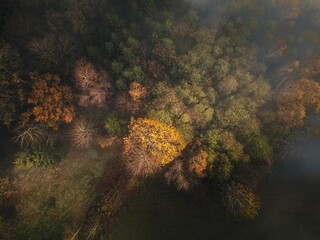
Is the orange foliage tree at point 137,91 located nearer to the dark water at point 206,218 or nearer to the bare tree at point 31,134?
the bare tree at point 31,134

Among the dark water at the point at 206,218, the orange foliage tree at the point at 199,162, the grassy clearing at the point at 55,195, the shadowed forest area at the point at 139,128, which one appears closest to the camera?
the grassy clearing at the point at 55,195

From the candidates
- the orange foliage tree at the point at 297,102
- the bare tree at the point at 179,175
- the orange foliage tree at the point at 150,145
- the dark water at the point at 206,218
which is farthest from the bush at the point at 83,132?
the orange foliage tree at the point at 297,102

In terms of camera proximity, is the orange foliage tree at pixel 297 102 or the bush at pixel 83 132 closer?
the bush at pixel 83 132

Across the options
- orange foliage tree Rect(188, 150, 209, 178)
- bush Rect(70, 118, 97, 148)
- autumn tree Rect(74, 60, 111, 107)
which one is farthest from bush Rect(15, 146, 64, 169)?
orange foliage tree Rect(188, 150, 209, 178)

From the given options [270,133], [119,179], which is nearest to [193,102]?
[270,133]

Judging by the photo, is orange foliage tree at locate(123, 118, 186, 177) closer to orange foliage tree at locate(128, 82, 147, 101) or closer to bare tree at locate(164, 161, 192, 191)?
bare tree at locate(164, 161, 192, 191)

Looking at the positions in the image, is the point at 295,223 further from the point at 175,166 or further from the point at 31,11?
the point at 31,11
